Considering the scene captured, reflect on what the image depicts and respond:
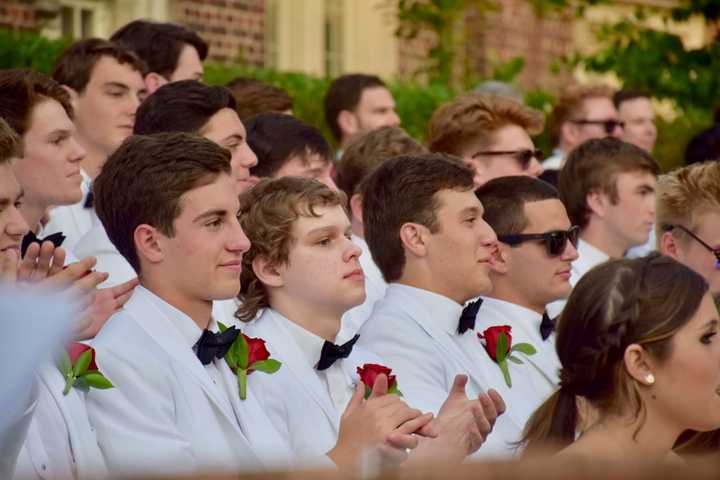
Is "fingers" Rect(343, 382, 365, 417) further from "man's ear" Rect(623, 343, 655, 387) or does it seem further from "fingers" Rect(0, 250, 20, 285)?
"fingers" Rect(0, 250, 20, 285)

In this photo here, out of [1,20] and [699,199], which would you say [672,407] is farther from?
[1,20]

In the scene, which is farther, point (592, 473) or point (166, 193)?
point (166, 193)

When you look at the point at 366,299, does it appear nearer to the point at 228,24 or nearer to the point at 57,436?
the point at 57,436

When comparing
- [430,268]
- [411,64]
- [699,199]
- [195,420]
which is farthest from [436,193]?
[411,64]

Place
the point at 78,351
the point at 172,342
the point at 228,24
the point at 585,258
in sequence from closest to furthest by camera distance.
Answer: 1. the point at 78,351
2. the point at 172,342
3. the point at 585,258
4. the point at 228,24

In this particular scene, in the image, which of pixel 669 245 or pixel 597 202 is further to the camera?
pixel 597 202

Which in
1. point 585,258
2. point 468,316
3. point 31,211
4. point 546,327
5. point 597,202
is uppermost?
point 31,211

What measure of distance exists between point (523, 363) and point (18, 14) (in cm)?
792

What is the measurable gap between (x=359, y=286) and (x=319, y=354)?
0.28 m

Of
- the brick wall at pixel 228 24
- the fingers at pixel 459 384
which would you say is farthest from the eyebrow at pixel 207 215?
the brick wall at pixel 228 24

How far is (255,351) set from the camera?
206 inches

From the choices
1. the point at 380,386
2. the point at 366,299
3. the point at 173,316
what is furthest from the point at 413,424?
the point at 366,299

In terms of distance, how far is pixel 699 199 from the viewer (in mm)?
7508

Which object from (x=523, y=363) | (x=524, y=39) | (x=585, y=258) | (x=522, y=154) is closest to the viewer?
(x=523, y=363)
